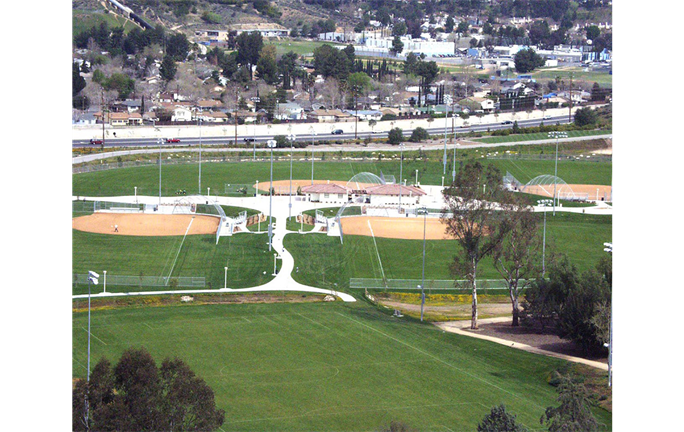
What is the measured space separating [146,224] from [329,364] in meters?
27.9

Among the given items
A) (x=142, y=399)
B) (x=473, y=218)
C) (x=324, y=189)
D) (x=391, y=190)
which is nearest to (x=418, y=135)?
→ (x=391, y=190)

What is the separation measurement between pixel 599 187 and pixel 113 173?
4296cm

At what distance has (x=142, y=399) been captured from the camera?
60.4ft

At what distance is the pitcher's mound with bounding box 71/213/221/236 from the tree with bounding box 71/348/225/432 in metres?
34.3

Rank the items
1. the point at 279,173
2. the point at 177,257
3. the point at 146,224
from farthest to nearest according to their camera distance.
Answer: the point at 279,173
the point at 146,224
the point at 177,257

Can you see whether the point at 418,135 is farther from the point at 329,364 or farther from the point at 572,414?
the point at 572,414

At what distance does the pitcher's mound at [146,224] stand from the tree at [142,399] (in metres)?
34.3

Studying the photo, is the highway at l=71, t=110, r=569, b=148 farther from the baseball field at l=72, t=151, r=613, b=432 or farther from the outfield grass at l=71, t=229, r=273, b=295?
the outfield grass at l=71, t=229, r=273, b=295

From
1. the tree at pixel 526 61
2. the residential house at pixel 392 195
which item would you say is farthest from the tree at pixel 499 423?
the tree at pixel 526 61

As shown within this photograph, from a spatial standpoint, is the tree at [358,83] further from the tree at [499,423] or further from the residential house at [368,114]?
the tree at [499,423]

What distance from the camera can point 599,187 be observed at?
A: 74.1 meters

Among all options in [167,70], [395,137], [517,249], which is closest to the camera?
[517,249]
